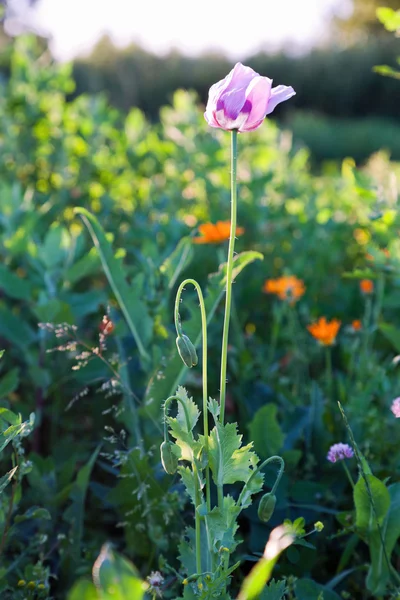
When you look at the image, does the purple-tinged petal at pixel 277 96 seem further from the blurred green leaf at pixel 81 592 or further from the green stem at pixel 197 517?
the blurred green leaf at pixel 81 592

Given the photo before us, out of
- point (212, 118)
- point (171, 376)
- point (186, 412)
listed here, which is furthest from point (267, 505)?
point (212, 118)

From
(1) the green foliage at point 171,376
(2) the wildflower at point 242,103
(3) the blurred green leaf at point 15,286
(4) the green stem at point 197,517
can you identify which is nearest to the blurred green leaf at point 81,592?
(1) the green foliage at point 171,376

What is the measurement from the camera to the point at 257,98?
2.89ft

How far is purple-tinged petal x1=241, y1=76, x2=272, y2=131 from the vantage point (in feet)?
2.87

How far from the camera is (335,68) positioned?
2106cm

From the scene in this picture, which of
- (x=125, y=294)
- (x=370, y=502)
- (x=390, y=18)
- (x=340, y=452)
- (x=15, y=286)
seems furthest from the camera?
(x=15, y=286)

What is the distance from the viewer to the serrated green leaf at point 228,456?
0.90 m

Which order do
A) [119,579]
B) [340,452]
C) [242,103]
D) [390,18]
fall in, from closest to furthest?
1. [119,579]
2. [242,103]
3. [340,452]
4. [390,18]

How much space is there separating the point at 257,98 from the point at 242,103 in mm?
21

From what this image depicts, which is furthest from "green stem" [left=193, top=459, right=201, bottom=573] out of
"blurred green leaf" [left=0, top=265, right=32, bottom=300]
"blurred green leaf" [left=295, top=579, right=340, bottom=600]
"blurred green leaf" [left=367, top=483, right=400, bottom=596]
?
"blurred green leaf" [left=0, top=265, right=32, bottom=300]

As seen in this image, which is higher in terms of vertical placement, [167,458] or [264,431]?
[167,458]

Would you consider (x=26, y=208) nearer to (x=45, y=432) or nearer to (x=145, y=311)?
(x=45, y=432)

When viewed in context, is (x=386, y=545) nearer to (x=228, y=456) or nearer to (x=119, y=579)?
(x=228, y=456)

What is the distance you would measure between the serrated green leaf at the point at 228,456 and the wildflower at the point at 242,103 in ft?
1.31
